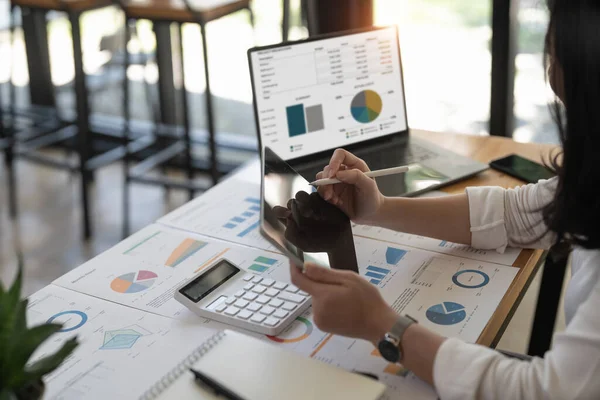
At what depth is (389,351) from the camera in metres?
0.98

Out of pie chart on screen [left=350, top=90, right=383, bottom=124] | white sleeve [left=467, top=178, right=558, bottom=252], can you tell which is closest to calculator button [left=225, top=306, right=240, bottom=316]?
white sleeve [left=467, top=178, right=558, bottom=252]

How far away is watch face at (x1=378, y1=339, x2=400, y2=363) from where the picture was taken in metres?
0.97

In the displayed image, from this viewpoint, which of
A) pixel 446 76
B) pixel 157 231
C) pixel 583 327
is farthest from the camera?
pixel 446 76

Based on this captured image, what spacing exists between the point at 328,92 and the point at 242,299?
2.31 ft

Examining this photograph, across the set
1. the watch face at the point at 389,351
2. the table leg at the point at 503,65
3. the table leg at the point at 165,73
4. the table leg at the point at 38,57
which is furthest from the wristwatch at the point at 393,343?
the table leg at the point at 38,57

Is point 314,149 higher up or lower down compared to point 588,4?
lower down

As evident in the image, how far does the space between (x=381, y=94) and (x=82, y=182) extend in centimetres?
171

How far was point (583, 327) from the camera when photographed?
891 mm

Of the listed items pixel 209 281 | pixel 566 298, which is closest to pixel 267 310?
pixel 209 281

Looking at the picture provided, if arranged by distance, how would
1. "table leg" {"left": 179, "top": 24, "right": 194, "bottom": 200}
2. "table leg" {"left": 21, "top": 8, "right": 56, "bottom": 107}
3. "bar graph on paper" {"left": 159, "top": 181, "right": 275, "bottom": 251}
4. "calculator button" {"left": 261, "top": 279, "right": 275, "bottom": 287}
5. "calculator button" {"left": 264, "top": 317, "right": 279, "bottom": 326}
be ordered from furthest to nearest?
"table leg" {"left": 21, "top": 8, "right": 56, "bottom": 107}
"table leg" {"left": 179, "top": 24, "right": 194, "bottom": 200}
"bar graph on paper" {"left": 159, "top": 181, "right": 275, "bottom": 251}
"calculator button" {"left": 261, "top": 279, "right": 275, "bottom": 287}
"calculator button" {"left": 264, "top": 317, "right": 279, "bottom": 326}

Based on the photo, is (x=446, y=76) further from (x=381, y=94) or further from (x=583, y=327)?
(x=583, y=327)

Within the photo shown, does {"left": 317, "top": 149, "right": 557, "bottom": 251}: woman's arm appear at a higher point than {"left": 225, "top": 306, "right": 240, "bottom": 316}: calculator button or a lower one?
higher

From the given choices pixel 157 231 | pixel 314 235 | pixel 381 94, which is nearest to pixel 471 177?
pixel 381 94

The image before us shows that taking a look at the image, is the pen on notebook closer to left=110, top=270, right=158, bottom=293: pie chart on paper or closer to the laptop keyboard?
left=110, top=270, right=158, bottom=293: pie chart on paper
